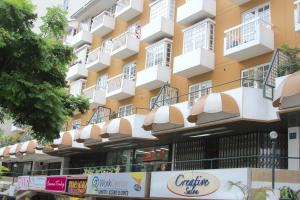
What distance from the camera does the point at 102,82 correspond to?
116 ft

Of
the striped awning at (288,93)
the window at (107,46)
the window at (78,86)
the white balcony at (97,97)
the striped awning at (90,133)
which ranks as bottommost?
the striped awning at (90,133)

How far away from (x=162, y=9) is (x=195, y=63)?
6.77 metres

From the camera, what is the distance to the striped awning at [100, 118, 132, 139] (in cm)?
2552

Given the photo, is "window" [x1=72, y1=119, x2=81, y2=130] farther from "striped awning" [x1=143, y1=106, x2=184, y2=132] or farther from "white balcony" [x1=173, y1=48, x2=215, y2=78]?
"striped awning" [x1=143, y1=106, x2=184, y2=132]

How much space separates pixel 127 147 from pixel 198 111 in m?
11.6

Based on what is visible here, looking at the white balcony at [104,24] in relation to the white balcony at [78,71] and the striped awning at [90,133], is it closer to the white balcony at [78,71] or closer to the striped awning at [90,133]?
the white balcony at [78,71]

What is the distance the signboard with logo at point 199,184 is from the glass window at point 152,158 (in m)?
4.26

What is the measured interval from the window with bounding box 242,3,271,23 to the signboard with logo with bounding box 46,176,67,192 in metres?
15.7

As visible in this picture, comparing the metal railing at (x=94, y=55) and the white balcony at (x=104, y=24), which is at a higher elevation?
the white balcony at (x=104, y=24)

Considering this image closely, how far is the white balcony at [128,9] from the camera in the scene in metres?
32.1

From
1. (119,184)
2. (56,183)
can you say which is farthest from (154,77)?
(56,183)

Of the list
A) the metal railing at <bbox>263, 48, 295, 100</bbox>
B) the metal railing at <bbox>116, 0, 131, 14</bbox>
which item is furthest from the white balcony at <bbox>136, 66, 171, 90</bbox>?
the metal railing at <bbox>263, 48, 295, 100</bbox>

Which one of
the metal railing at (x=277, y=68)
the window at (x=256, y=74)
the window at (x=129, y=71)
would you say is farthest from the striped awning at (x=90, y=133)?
the metal railing at (x=277, y=68)

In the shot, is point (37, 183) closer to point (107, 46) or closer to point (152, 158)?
point (152, 158)
